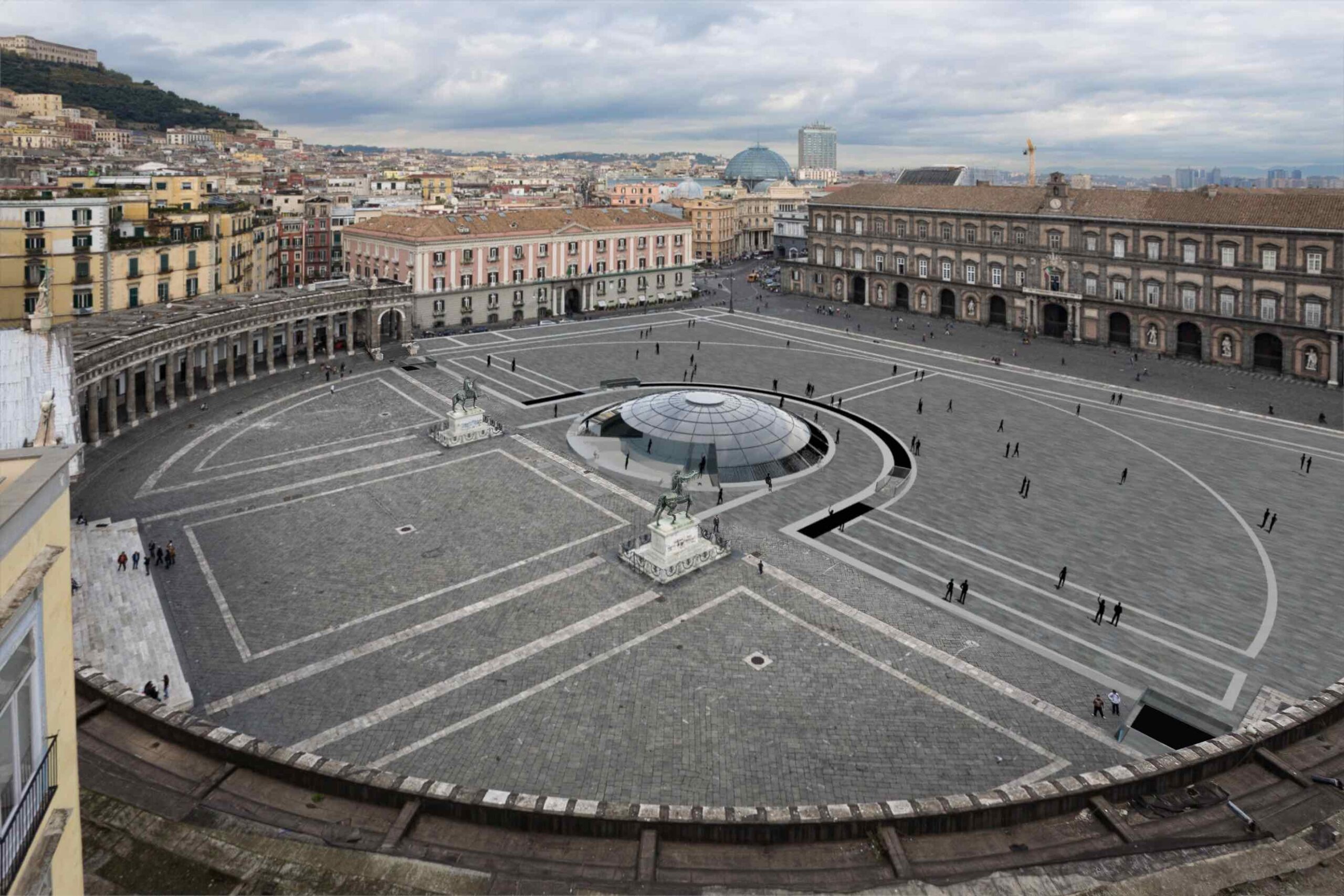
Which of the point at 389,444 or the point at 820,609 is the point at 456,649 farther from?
the point at 389,444

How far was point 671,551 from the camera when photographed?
4006cm

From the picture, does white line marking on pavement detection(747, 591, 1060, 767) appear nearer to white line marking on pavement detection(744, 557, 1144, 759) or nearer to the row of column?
white line marking on pavement detection(744, 557, 1144, 759)

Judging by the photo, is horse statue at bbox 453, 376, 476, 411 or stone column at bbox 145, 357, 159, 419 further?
stone column at bbox 145, 357, 159, 419

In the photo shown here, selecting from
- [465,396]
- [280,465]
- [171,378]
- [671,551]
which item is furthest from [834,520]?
[171,378]

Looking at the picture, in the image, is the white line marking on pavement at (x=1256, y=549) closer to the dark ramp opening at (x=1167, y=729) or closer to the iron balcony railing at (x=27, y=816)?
the dark ramp opening at (x=1167, y=729)

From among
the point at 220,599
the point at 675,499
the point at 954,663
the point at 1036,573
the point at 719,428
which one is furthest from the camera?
the point at 719,428

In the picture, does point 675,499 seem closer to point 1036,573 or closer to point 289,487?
point 1036,573

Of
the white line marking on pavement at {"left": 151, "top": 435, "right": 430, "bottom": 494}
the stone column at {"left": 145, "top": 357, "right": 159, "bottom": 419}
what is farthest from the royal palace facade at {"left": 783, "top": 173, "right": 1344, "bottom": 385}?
the stone column at {"left": 145, "top": 357, "right": 159, "bottom": 419}

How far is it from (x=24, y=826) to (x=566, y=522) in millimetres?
36549

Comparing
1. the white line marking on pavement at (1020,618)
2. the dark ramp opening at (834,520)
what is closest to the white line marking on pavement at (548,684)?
the dark ramp opening at (834,520)

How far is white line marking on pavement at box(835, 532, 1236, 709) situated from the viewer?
32.2m

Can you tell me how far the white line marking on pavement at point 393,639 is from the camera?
30719 mm

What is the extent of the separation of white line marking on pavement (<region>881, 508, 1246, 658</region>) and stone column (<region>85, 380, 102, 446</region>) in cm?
4827

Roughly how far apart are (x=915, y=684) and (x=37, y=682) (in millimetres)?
27950
